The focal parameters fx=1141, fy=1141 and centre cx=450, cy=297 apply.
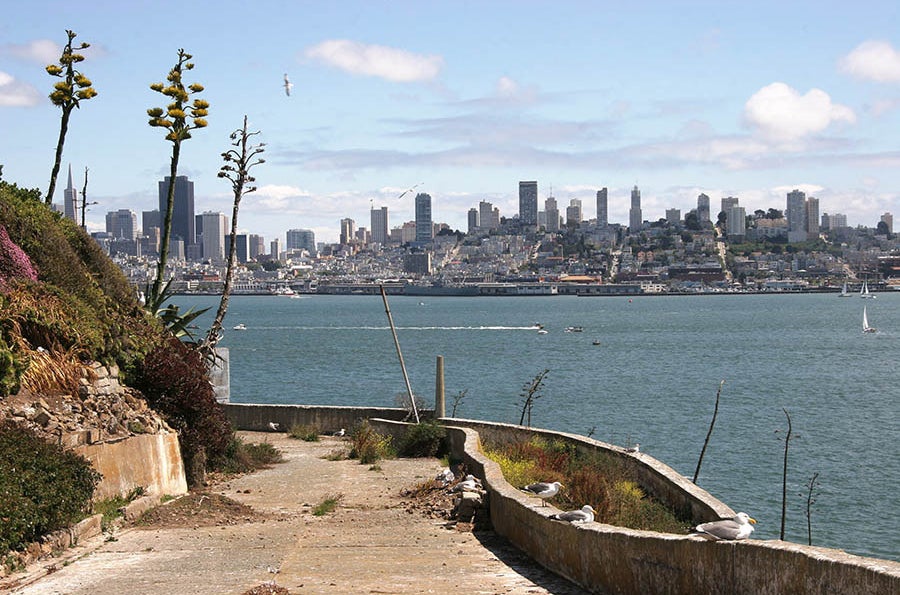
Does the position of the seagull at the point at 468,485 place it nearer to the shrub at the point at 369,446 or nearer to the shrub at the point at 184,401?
the shrub at the point at 184,401

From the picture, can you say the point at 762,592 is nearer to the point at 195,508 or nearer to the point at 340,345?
the point at 195,508

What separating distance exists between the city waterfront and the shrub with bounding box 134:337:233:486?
1173 centimetres

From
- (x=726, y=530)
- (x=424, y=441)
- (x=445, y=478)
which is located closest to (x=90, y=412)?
(x=445, y=478)

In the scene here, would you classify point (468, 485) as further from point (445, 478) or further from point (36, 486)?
point (36, 486)

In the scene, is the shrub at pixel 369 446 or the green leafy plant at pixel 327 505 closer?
the green leafy plant at pixel 327 505

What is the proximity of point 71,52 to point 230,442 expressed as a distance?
10.6 m

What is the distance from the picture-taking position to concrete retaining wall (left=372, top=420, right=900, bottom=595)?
6.77m

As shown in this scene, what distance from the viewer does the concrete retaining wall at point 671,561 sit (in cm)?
677

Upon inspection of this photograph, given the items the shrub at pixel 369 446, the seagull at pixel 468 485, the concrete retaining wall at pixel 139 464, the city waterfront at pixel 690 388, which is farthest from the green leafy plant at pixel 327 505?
the city waterfront at pixel 690 388

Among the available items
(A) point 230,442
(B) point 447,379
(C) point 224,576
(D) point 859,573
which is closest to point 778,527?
(A) point 230,442

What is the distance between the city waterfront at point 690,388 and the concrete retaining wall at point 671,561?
12.7 metres

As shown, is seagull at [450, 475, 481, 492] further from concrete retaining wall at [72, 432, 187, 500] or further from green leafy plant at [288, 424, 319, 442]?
green leafy plant at [288, 424, 319, 442]

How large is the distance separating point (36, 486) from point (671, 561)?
20.2 feet

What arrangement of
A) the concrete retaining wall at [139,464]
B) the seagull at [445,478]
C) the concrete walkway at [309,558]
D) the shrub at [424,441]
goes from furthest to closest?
1. the shrub at [424,441]
2. the seagull at [445,478]
3. the concrete retaining wall at [139,464]
4. the concrete walkway at [309,558]
